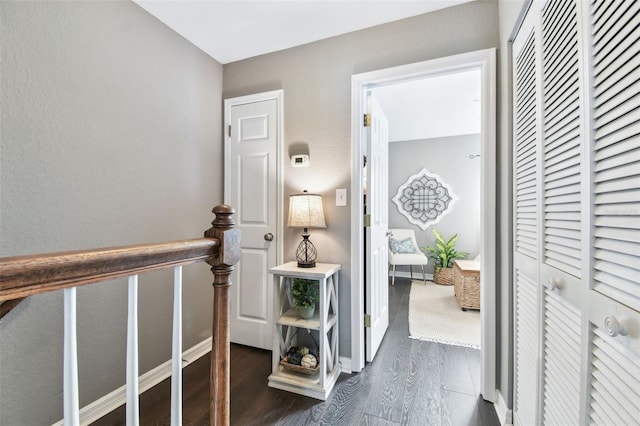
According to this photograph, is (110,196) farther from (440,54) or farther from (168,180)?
(440,54)

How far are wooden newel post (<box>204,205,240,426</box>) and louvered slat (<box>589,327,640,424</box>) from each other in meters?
0.96

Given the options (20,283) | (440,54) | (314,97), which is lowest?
(20,283)

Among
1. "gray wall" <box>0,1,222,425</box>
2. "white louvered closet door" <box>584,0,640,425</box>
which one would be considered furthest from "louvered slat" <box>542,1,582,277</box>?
"gray wall" <box>0,1,222,425</box>

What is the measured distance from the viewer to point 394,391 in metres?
1.78

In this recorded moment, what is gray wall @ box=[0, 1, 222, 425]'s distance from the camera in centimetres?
128

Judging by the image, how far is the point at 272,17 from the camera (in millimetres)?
1896

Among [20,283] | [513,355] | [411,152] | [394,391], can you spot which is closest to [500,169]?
[513,355]

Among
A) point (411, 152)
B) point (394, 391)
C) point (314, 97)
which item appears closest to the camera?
point (394, 391)

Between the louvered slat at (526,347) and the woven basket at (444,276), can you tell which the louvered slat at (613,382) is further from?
the woven basket at (444,276)

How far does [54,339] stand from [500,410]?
2420mm

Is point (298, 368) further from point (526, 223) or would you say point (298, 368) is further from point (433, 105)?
point (433, 105)

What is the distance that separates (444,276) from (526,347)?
3.39 metres

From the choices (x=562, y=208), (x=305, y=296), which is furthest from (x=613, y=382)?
(x=305, y=296)

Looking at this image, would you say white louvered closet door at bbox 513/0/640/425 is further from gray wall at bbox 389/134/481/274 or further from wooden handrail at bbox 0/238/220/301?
gray wall at bbox 389/134/481/274
